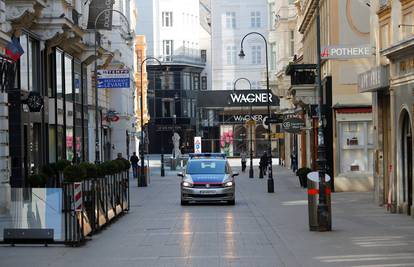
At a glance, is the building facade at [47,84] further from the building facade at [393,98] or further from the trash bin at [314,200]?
the building facade at [393,98]

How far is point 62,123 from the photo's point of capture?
39438mm

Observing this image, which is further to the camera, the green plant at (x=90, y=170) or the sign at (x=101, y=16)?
the sign at (x=101, y=16)

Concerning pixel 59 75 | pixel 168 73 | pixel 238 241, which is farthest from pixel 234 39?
pixel 238 241

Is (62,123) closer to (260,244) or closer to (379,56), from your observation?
(379,56)

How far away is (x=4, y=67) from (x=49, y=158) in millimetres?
15368

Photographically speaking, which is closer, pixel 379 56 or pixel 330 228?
Result: pixel 330 228

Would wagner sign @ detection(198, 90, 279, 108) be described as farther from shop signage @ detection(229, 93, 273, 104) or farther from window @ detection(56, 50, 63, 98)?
window @ detection(56, 50, 63, 98)

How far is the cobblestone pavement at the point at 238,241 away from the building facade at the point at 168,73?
8398cm

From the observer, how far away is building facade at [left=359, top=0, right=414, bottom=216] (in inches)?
966

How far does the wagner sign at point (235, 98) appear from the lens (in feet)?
314

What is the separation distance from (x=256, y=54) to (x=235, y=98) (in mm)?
16691

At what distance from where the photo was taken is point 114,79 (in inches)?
1602

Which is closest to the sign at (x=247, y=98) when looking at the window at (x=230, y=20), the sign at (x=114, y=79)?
the window at (x=230, y=20)

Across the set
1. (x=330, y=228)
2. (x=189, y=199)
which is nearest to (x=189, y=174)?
(x=189, y=199)
